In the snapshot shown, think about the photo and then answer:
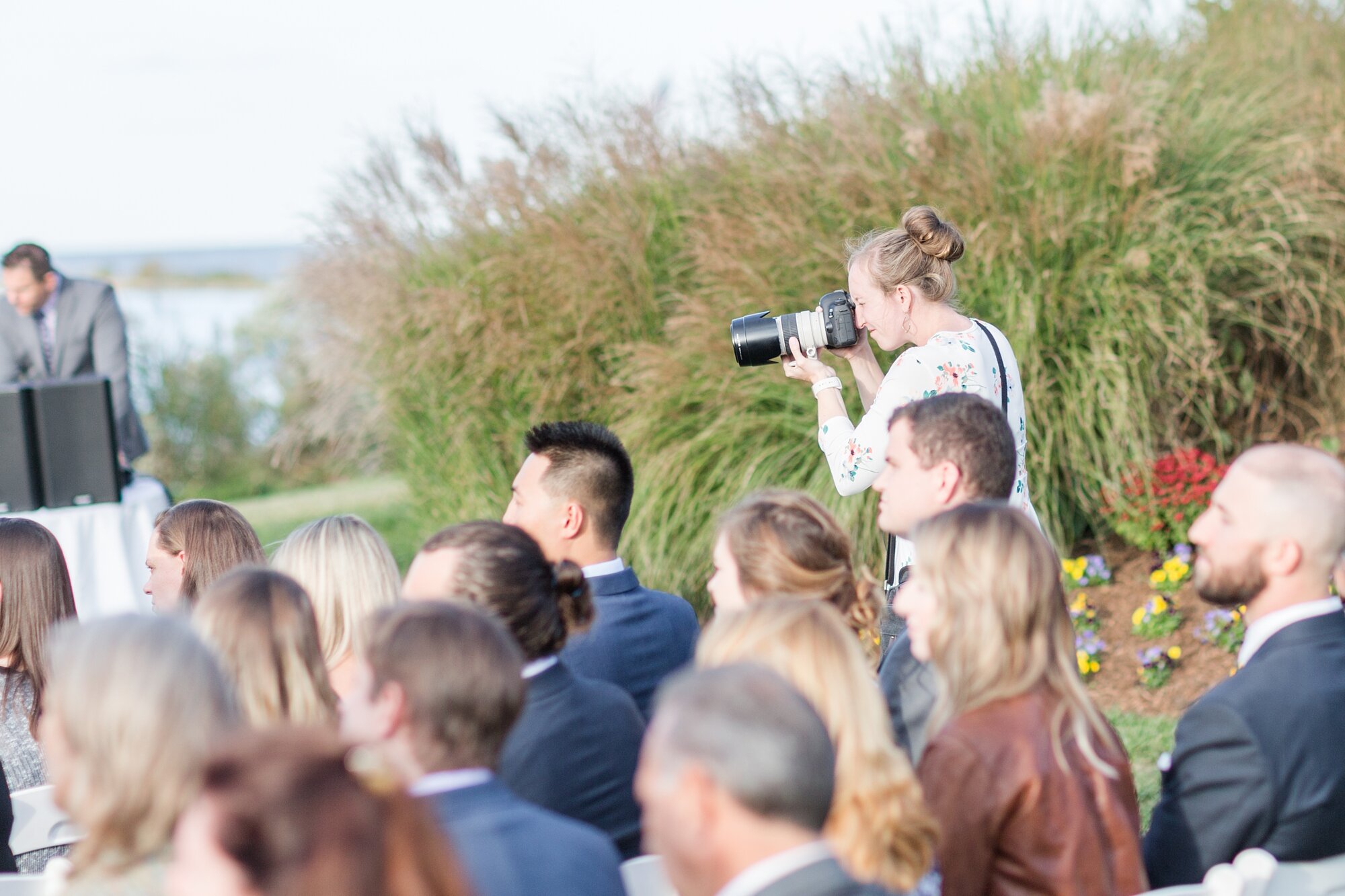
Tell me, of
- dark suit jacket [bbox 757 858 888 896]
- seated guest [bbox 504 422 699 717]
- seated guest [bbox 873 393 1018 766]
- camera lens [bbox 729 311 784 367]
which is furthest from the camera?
camera lens [bbox 729 311 784 367]

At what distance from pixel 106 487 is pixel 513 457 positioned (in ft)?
6.35

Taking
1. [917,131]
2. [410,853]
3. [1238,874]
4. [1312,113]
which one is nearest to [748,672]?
[410,853]

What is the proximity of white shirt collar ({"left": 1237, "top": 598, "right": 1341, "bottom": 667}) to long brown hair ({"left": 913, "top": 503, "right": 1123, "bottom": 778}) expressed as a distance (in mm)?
408

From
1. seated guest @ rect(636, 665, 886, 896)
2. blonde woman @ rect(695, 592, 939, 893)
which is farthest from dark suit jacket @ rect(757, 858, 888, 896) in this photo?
blonde woman @ rect(695, 592, 939, 893)

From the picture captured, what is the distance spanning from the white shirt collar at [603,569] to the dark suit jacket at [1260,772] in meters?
1.37

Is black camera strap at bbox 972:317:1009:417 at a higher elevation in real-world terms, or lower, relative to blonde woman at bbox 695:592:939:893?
higher

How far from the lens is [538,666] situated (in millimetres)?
2094

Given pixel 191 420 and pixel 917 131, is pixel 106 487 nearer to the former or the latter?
pixel 917 131

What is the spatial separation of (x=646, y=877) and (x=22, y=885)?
3.12 ft

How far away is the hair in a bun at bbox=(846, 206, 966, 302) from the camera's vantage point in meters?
3.01

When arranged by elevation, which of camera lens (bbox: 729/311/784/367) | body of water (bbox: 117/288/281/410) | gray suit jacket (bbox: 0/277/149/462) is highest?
body of water (bbox: 117/288/281/410)

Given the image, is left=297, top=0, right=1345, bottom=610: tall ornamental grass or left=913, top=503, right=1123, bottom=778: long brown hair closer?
left=913, top=503, right=1123, bottom=778: long brown hair

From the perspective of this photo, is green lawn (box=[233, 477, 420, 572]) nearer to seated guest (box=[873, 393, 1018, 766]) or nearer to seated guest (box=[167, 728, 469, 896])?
seated guest (box=[873, 393, 1018, 766])

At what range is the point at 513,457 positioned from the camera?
616 cm
